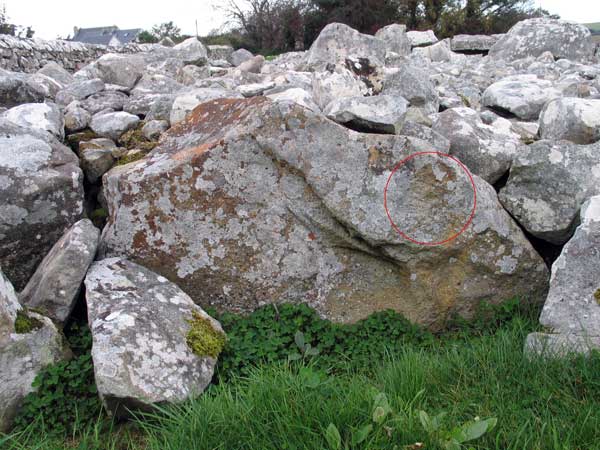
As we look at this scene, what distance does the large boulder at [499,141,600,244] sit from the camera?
398cm

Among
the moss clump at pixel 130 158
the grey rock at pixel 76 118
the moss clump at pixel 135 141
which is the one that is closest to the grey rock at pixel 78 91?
the grey rock at pixel 76 118

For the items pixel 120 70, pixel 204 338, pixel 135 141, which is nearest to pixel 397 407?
pixel 204 338

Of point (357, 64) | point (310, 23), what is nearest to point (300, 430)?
point (357, 64)

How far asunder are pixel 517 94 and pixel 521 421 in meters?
4.41

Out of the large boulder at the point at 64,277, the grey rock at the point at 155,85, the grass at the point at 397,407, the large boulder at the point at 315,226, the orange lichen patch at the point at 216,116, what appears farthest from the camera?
the grey rock at the point at 155,85

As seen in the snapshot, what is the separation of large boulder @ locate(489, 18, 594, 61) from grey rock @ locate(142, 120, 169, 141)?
28.1ft

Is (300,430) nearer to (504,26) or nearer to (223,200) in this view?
(223,200)

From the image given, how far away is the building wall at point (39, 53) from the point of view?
1170cm

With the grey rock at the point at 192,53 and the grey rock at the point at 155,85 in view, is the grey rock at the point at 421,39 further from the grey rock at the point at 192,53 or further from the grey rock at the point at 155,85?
the grey rock at the point at 155,85

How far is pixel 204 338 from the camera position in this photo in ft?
11.1

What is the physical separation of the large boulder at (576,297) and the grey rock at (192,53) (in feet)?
28.4

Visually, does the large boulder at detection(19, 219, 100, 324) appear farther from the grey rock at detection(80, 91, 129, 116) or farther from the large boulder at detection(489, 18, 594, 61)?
the large boulder at detection(489, 18, 594, 61)

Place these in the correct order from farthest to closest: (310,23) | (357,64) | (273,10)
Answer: (273,10) → (310,23) → (357,64)

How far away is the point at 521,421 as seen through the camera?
2.49 meters
